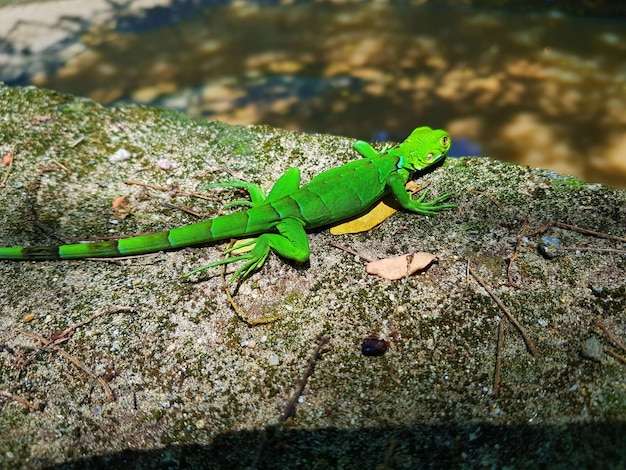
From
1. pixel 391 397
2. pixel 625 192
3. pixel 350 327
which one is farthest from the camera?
pixel 625 192

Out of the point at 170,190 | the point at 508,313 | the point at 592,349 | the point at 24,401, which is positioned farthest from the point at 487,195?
the point at 24,401

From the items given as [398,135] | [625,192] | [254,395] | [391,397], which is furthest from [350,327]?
[398,135]

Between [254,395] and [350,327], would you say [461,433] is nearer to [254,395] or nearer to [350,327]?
[350,327]

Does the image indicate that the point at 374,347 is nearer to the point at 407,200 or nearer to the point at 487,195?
the point at 407,200

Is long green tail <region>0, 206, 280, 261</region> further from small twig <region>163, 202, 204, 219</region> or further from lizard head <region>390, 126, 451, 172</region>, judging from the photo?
lizard head <region>390, 126, 451, 172</region>

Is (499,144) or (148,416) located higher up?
(148,416)

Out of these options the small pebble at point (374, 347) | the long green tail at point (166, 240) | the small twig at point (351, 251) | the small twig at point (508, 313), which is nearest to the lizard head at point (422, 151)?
the small twig at point (351, 251)
